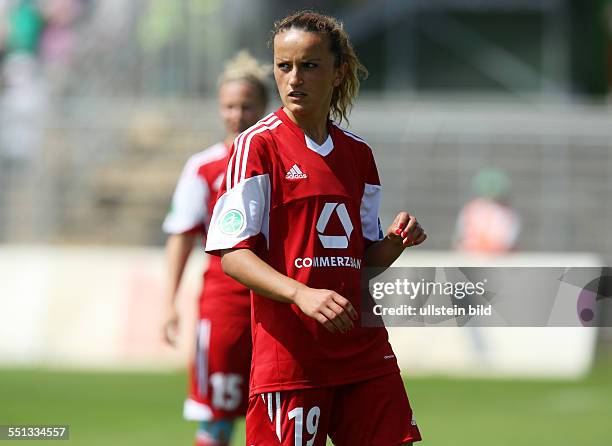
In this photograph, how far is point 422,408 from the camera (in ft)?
42.4

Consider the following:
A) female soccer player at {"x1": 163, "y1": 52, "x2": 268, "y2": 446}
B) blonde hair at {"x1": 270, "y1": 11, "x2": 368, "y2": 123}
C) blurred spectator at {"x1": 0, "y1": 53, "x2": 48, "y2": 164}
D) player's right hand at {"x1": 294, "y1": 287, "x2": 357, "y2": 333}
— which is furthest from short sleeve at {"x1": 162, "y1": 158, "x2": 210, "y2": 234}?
blurred spectator at {"x1": 0, "y1": 53, "x2": 48, "y2": 164}

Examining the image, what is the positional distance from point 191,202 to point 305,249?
2555 millimetres

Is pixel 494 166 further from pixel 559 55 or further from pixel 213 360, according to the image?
pixel 213 360

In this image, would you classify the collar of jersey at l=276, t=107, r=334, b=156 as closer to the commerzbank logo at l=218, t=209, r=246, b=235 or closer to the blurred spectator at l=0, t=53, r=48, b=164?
the commerzbank logo at l=218, t=209, r=246, b=235

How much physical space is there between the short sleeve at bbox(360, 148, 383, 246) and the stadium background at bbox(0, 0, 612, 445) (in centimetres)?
500

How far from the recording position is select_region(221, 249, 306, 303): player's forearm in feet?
17.5

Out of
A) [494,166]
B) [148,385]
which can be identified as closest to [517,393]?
[148,385]

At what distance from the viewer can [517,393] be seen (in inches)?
566

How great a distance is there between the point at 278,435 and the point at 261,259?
0.72 metres

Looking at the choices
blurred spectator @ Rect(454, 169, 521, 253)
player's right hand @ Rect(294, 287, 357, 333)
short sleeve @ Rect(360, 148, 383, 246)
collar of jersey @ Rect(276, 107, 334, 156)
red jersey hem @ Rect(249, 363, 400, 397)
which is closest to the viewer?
player's right hand @ Rect(294, 287, 357, 333)

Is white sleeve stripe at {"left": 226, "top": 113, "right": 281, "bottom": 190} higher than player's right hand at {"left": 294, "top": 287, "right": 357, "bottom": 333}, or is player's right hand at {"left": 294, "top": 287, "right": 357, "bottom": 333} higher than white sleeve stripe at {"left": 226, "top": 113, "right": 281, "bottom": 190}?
white sleeve stripe at {"left": 226, "top": 113, "right": 281, "bottom": 190}

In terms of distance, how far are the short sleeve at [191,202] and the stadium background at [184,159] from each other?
10.3 feet

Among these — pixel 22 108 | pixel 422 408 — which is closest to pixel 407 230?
pixel 422 408

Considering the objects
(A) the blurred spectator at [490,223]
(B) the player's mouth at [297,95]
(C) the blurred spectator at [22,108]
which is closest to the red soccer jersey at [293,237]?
(B) the player's mouth at [297,95]
